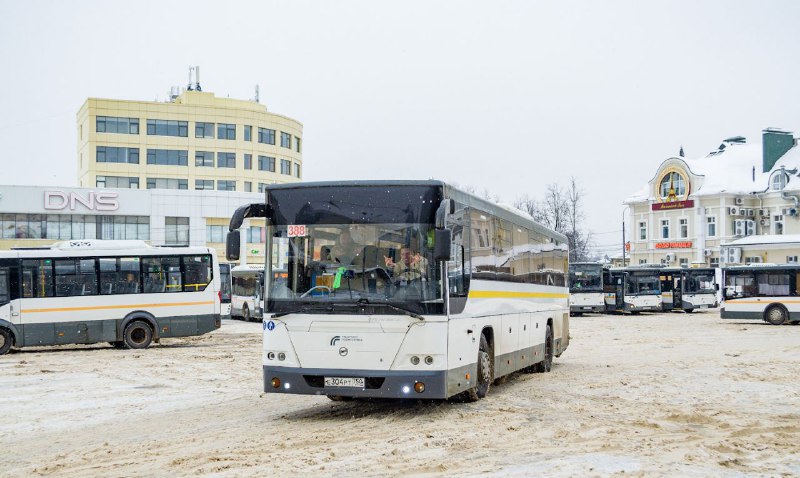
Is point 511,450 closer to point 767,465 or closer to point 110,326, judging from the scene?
point 767,465

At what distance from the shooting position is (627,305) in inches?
2244

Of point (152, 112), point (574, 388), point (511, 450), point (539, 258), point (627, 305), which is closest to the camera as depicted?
point (511, 450)

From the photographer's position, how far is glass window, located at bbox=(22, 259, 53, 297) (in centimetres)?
2686

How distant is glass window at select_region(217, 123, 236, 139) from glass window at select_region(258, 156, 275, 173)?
3191mm

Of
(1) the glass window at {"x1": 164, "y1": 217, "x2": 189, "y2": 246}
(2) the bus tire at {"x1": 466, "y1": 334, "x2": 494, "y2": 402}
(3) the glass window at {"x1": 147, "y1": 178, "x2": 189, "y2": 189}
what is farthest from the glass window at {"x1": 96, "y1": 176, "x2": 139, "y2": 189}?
(2) the bus tire at {"x1": 466, "y1": 334, "x2": 494, "y2": 402}

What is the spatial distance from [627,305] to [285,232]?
46.8 m

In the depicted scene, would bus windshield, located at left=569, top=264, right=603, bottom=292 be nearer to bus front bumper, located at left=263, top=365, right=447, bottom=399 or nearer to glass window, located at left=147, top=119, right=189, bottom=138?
glass window, located at left=147, top=119, right=189, bottom=138

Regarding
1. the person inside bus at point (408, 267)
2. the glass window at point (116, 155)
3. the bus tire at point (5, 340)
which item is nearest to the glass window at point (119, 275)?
the bus tire at point (5, 340)

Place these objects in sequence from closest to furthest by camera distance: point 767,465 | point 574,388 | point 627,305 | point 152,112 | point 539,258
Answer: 1. point 767,465
2. point 574,388
3. point 539,258
4. point 627,305
5. point 152,112

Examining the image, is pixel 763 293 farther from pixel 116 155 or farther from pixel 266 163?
pixel 116 155

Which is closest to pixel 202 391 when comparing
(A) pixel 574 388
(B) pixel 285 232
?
(B) pixel 285 232

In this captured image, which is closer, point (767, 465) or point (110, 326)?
point (767, 465)

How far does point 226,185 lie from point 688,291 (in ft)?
136

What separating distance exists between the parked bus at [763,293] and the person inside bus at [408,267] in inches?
1244
